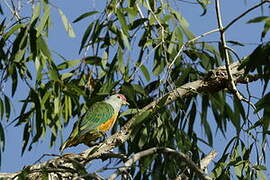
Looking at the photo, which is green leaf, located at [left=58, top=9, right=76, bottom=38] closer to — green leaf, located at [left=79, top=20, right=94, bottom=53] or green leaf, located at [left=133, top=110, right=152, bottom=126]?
green leaf, located at [left=79, top=20, right=94, bottom=53]

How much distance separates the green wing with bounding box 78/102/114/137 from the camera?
5355 mm

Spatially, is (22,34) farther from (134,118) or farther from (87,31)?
(134,118)

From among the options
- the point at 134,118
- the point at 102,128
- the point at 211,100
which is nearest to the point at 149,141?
the point at 134,118

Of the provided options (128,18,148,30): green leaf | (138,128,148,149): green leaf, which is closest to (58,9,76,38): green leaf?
(128,18,148,30): green leaf

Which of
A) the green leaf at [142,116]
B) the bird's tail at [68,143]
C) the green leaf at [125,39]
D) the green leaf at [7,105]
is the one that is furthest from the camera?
the bird's tail at [68,143]

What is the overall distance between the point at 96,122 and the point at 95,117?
0.04 meters

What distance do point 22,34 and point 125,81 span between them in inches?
26.4

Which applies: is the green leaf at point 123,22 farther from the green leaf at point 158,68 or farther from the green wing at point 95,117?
the green wing at point 95,117

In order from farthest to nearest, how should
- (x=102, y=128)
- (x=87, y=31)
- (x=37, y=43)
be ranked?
(x=102, y=128), (x=87, y=31), (x=37, y=43)

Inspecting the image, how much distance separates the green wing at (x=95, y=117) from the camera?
17.6 feet

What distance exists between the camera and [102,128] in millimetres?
5516

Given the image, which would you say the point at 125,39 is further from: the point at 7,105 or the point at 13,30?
the point at 7,105

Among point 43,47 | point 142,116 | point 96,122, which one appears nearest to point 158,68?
point 142,116

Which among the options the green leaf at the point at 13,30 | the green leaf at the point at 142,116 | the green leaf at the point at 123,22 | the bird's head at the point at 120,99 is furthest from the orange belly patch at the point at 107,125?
the green leaf at the point at 13,30
